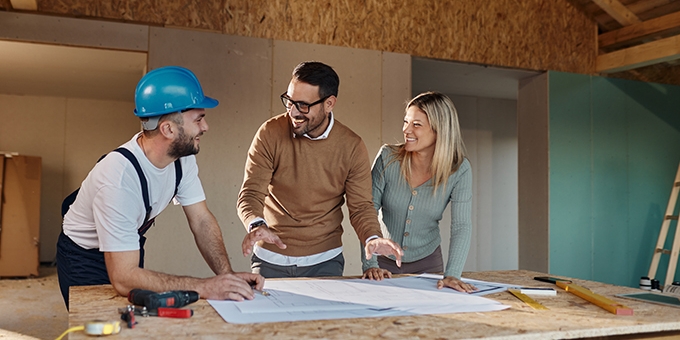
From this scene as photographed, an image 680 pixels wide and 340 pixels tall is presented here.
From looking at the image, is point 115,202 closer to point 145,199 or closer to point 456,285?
point 145,199

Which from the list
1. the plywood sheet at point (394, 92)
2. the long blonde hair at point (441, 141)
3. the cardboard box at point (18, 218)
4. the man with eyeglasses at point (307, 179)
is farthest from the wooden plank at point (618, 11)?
the cardboard box at point (18, 218)

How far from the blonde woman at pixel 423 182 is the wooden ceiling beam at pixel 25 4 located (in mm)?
3014

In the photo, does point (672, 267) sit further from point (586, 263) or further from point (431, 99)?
point (431, 99)

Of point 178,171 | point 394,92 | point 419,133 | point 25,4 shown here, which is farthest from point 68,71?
point 419,133

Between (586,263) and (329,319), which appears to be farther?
(586,263)

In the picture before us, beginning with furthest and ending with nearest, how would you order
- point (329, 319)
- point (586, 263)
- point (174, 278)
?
point (586, 263) → point (174, 278) → point (329, 319)

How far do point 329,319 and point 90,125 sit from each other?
8.16 m

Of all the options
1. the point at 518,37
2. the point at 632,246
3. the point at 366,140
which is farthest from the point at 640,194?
the point at 366,140

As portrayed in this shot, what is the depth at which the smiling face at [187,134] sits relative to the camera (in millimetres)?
1854

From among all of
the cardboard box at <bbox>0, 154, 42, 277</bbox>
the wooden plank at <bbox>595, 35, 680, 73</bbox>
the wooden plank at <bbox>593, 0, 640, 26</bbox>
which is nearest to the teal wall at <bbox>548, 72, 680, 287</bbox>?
the wooden plank at <bbox>595, 35, 680, 73</bbox>

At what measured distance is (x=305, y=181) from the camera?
8.00 ft

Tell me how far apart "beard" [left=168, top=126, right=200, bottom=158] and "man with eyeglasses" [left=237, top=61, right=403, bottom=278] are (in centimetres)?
47

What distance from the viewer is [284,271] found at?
7.94ft

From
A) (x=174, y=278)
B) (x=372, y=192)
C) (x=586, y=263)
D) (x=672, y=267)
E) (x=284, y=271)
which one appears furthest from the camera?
(x=586, y=263)
